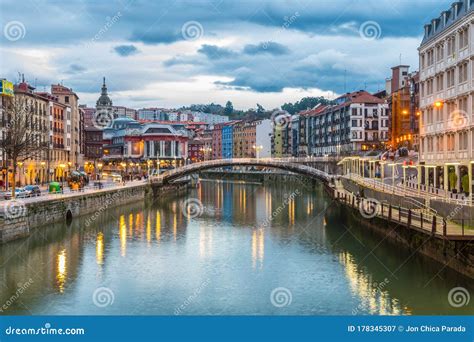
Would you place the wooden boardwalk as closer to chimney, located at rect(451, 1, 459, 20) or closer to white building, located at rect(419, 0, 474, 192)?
white building, located at rect(419, 0, 474, 192)

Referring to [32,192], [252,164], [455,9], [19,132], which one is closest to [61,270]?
[32,192]

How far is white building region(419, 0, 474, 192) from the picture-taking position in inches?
1767

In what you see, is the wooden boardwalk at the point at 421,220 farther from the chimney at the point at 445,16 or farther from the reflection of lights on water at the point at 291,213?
the chimney at the point at 445,16

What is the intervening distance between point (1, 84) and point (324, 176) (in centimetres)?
4181

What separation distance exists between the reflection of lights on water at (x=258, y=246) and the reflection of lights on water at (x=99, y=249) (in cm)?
867

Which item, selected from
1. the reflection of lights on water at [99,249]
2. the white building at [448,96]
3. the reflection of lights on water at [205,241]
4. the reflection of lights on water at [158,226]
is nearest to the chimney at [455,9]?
the white building at [448,96]

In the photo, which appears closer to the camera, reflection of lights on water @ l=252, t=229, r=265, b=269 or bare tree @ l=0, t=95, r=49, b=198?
reflection of lights on water @ l=252, t=229, r=265, b=269

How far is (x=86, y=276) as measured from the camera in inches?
1379

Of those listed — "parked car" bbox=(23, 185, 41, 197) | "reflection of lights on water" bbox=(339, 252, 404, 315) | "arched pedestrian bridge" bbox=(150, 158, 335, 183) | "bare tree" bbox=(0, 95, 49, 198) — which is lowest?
"reflection of lights on water" bbox=(339, 252, 404, 315)

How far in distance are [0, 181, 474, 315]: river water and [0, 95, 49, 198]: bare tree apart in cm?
916

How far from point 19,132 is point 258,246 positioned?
28.4 metres

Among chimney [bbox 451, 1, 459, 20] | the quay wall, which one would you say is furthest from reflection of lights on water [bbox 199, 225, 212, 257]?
chimney [bbox 451, 1, 459, 20]

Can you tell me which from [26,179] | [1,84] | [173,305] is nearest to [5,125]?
[1,84]

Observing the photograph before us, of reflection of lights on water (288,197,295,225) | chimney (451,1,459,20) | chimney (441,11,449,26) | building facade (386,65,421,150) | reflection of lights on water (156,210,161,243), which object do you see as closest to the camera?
chimney (451,1,459,20)
